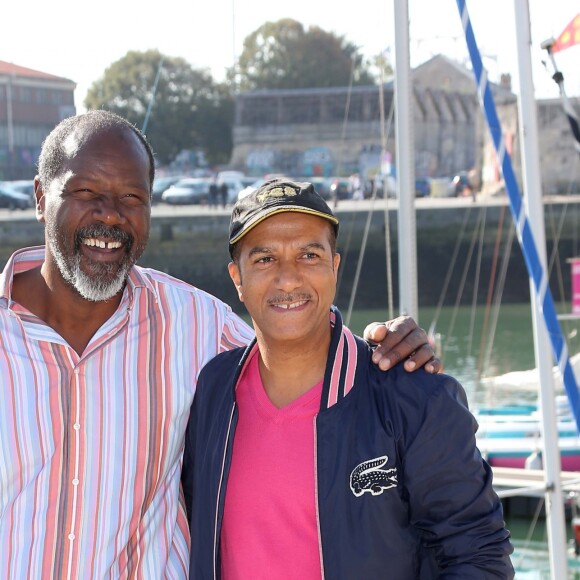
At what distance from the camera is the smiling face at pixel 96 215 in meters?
2.80

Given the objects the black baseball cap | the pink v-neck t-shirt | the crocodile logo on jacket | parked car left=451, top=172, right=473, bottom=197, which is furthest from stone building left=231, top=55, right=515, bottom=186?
the crocodile logo on jacket

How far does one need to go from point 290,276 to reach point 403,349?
1.04 ft

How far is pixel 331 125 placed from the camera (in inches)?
1893

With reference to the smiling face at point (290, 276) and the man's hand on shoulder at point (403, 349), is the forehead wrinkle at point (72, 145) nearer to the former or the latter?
the smiling face at point (290, 276)

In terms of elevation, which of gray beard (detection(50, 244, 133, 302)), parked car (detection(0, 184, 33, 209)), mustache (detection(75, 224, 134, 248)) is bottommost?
gray beard (detection(50, 244, 133, 302))

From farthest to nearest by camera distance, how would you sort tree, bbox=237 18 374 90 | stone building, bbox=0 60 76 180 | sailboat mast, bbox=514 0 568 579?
tree, bbox=237 18 374 90 < stone building, bbox=0 60 76 180 < sailboat mast, bbox=514 0 568 579

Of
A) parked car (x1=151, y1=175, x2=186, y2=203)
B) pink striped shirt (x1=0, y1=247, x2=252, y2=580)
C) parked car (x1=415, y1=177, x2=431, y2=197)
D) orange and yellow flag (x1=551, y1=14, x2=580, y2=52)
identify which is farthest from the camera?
parked car (x1=415, y1=177, x2=431, y2=197)

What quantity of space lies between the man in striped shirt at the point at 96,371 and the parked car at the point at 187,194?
3511cm

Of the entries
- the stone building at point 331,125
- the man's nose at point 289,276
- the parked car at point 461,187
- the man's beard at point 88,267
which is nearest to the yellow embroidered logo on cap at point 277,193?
the man's nose at point 289,276

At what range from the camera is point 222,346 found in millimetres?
2984

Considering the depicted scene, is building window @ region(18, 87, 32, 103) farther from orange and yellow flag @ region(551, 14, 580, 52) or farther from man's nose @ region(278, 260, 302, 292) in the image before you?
man's nose @ region(278, 260, 302, 292)

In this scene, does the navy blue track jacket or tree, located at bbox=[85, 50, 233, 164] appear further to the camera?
tree, located at bbox=[85, 50, 233, 164]

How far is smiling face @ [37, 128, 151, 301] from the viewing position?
9.20 feet

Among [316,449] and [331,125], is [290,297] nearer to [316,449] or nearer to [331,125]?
[316,449]
